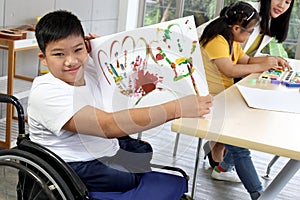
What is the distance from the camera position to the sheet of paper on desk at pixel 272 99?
58.0 inches

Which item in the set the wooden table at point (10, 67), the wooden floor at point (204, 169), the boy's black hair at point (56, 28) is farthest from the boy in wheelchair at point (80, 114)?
the wooden table at point (10, 67)

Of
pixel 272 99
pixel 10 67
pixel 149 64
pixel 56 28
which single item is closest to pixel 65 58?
pixel 56 28

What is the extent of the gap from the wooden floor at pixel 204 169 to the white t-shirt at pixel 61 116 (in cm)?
66

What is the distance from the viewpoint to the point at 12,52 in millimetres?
2312

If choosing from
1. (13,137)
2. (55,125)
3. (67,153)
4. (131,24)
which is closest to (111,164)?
(67,153)

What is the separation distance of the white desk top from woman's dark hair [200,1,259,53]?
634mm

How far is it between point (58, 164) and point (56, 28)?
404 mm

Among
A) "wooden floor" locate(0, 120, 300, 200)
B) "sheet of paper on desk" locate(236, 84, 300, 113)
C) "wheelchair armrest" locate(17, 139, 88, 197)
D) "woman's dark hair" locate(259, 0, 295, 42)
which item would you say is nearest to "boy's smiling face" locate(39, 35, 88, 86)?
"wheelchair armrest" locate(17, 139, 88, 197)

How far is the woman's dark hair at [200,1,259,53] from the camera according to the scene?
1.96 metres

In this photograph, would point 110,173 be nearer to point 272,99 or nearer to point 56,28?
point 56,28

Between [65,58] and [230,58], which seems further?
[230,58]

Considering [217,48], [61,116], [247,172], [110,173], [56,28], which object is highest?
[56,28]

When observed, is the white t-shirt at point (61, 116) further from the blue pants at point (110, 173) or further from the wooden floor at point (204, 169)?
the wooden floor at point (204, 169)

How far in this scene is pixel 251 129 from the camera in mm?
1226
